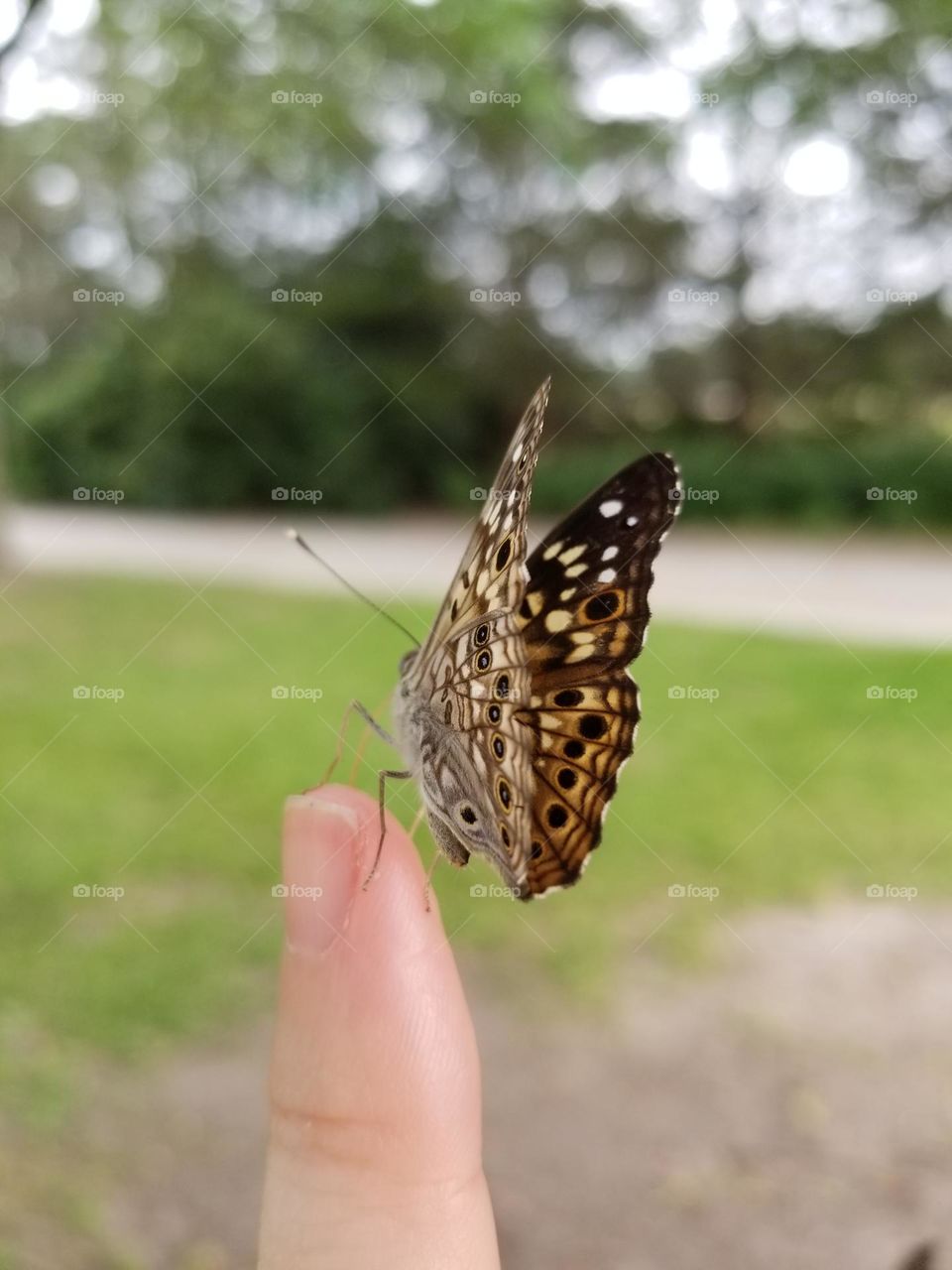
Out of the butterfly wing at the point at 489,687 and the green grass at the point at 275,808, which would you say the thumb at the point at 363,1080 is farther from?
the green grass at the point at 275,808

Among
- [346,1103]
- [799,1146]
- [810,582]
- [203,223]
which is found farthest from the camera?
[203,223]

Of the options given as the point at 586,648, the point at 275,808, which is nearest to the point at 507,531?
the point at 586,648

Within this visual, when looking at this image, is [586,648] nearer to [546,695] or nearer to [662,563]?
[546,695]

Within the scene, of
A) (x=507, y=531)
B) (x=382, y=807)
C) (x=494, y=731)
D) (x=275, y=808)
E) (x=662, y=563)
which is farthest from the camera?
(x=662, y=563)

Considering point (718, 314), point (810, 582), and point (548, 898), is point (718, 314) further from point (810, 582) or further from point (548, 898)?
point (548, 898)

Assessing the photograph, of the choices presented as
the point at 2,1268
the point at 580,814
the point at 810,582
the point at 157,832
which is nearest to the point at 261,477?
the point at 810,582

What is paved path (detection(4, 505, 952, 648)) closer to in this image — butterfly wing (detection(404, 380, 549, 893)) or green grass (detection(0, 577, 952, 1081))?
green grass (detection(0, 577, 952, 1081))

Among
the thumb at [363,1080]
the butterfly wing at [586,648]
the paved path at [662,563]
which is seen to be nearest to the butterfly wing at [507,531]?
the butterfly wing at [586,648]
